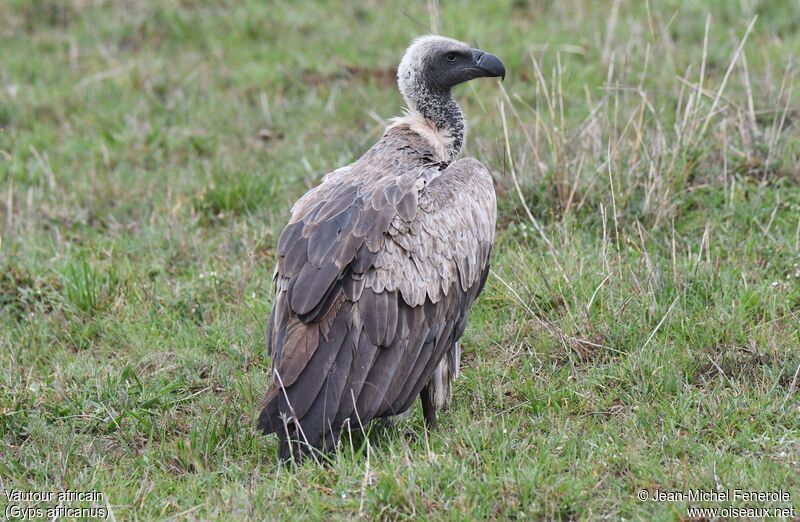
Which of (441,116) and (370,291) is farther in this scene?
(441,116)

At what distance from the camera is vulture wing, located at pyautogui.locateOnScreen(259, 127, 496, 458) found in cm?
468

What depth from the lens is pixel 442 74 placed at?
6301 mm

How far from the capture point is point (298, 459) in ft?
15.1

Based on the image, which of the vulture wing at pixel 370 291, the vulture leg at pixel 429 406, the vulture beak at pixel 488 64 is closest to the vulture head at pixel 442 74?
the vulture beak at pixel 488 64

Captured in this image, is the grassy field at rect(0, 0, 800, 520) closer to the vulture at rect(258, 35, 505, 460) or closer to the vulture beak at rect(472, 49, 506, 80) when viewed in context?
the vulture at rect(258, 35, 505, 460)

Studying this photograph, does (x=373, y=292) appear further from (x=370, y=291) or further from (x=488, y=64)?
(x=488, y=64)

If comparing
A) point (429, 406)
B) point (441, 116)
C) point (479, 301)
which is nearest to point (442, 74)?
point (441, 116)

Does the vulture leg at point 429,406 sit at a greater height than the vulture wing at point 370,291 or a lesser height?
lesser

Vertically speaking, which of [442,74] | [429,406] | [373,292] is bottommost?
[429,406]

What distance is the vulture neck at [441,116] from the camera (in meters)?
6.28

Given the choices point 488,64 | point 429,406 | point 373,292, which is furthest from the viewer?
point 488,64

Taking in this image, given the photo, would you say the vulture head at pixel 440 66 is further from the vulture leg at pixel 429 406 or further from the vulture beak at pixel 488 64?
the vulture leg at pixel 429 406

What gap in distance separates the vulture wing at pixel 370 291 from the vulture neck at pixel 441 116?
667 mm

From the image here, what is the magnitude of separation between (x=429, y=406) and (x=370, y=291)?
0.72 m
